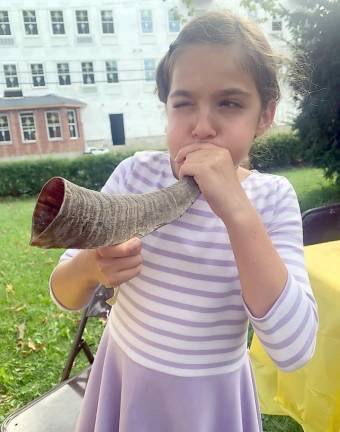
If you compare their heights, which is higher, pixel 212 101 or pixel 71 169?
pixel 212 101

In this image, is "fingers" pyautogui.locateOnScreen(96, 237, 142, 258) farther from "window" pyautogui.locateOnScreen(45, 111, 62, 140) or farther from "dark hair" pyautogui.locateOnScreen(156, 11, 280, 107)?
"window" pyautogui.locateOnScreen(45, 111, 62, 140)

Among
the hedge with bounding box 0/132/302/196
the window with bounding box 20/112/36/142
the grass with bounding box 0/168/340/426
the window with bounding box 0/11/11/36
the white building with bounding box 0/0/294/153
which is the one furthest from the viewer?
the window with bounding box 20/112/36/142

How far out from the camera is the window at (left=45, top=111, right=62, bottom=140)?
24.8 metres

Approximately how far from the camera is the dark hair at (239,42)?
2.51ft

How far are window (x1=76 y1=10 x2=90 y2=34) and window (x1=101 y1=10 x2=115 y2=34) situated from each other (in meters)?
0.94

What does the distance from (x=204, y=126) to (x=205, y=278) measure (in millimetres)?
272

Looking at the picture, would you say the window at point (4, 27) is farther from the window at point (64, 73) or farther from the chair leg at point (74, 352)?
the chair leg at point (74, 352)

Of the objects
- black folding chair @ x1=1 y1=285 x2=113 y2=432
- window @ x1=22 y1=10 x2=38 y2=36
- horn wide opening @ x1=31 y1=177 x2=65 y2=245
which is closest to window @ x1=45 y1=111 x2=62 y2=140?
window @ x1=22 y1=10 x2=38 y2=36

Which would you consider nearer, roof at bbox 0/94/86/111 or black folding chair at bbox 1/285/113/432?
black folding chair at bbox 1/285/113/432

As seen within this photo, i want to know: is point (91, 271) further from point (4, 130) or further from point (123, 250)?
point (4, 130)

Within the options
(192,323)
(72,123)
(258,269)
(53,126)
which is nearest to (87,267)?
(192,323)

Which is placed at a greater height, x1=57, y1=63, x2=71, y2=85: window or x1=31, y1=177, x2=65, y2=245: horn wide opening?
x1=31, y1=177, x2=65, y2=245: horn wide opening

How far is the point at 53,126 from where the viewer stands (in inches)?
979

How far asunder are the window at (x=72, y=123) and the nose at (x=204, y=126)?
25.4m
